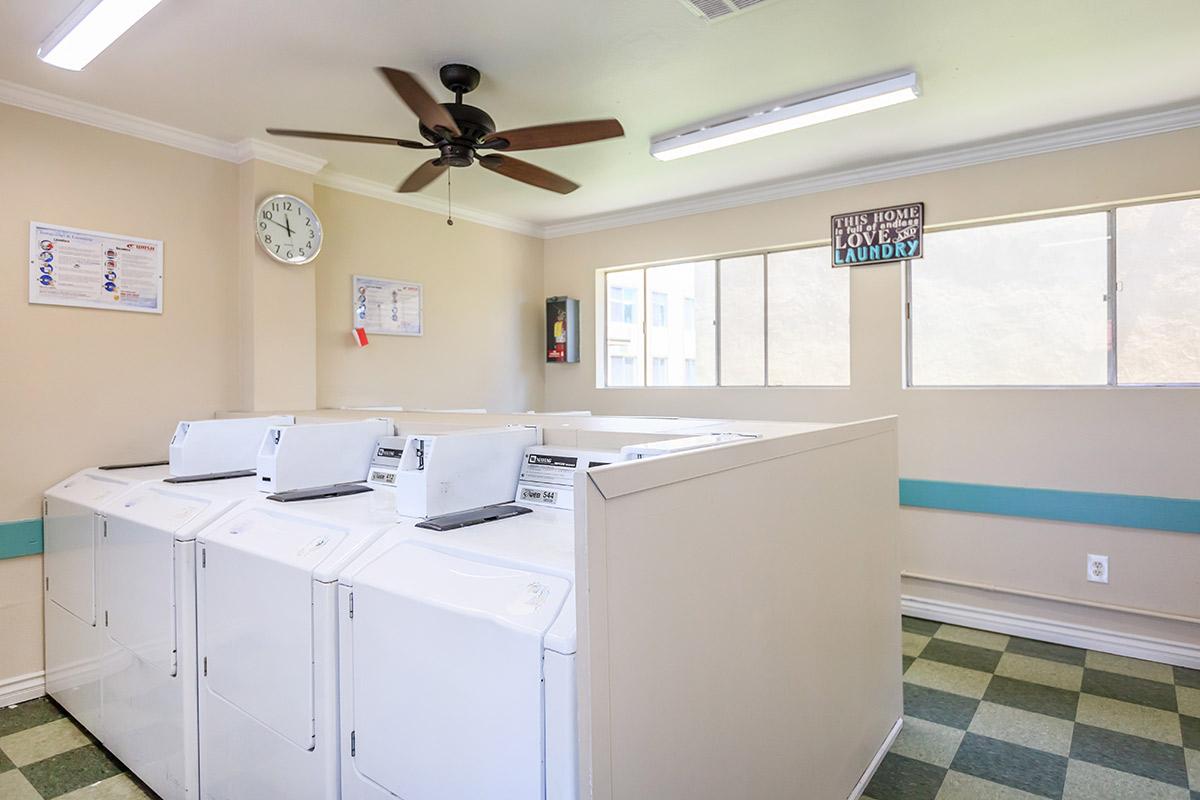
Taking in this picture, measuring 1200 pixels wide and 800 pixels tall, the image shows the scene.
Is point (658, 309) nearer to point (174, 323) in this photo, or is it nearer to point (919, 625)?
point (919, 625)

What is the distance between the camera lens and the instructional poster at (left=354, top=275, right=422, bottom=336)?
4.20 meters

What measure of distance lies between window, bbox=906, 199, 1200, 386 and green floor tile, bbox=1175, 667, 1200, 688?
1.40m

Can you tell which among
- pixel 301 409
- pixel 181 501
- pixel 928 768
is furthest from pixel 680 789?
pixel 301 409

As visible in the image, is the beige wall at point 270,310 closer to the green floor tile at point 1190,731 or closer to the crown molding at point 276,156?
the crown molding at point 276,156

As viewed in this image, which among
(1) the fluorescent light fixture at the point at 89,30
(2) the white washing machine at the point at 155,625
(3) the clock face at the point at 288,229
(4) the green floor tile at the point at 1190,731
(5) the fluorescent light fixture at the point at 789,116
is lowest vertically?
(4) the green floor tile at the point at 1190,731

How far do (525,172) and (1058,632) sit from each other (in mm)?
3674

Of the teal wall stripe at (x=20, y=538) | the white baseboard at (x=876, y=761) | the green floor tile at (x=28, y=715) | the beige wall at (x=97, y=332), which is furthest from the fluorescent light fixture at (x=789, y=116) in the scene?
the green floor tile at (x=28, y=715)

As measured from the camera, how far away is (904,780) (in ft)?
7.24

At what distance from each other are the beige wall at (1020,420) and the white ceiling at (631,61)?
0.33 meters

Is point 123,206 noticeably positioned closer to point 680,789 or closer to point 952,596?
point 680,789

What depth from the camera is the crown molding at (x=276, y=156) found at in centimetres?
346

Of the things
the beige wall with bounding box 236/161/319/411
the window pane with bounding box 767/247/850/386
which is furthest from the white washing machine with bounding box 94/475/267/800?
the window pane with bounding box 767/247/850/386

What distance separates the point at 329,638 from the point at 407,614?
1.03 feet

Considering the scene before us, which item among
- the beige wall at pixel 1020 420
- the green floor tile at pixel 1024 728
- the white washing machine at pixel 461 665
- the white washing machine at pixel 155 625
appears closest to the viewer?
the white washing machine at pixel 461 665
